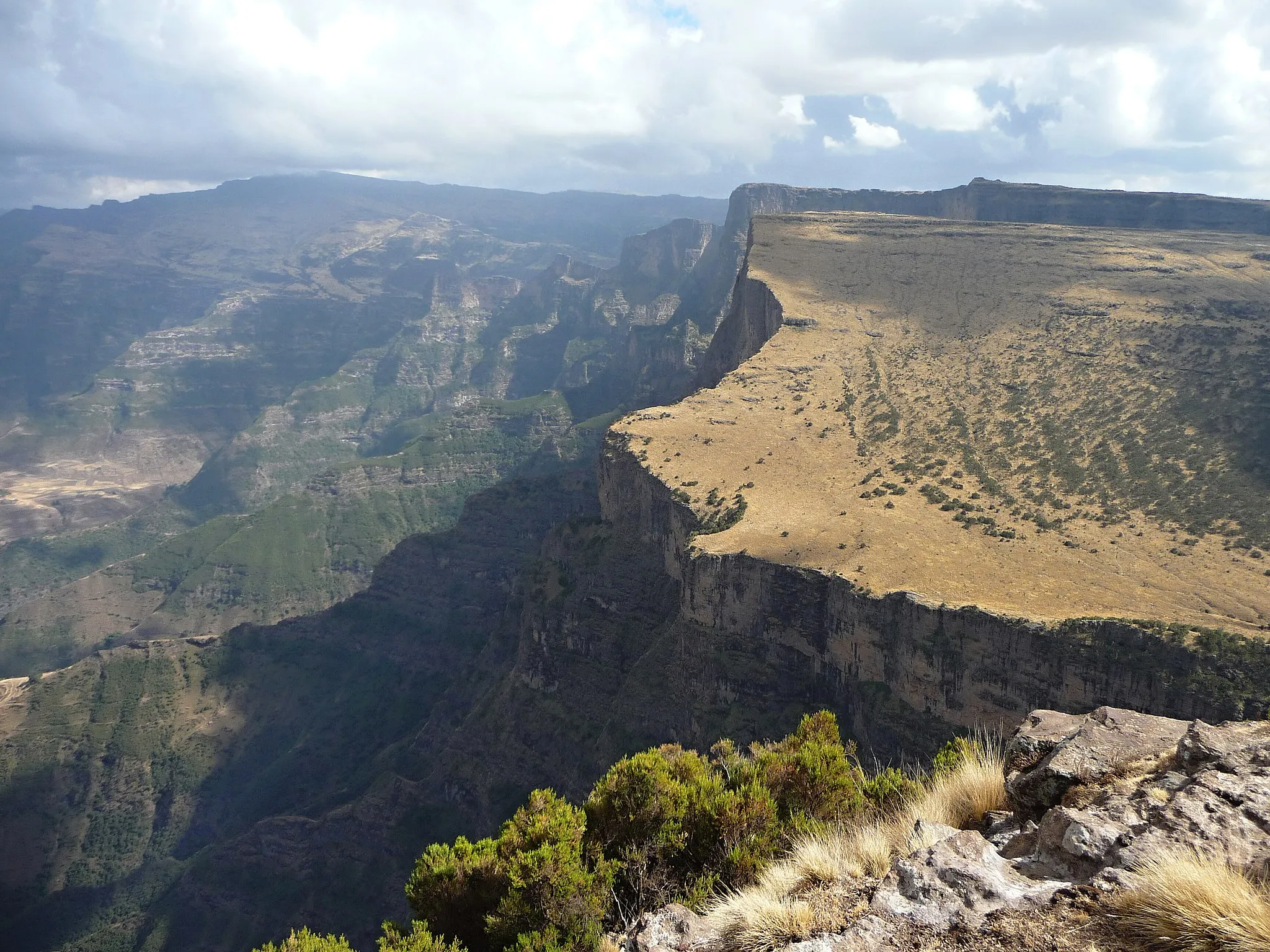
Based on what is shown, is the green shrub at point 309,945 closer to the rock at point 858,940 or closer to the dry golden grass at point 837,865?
the dry golden grass at point 837,865

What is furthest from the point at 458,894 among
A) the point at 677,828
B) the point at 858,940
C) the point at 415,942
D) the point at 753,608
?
the point at 753,608

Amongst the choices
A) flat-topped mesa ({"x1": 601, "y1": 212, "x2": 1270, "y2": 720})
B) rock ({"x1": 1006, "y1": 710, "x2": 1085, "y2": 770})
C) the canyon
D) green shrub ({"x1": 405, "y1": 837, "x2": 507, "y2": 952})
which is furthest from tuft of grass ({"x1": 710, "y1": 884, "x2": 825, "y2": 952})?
the canyon

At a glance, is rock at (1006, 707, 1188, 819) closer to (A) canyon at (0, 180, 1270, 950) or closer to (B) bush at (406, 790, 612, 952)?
(B) bush at (406, 790, 612, 952)

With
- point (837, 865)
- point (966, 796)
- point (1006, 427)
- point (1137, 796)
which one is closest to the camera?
point (1137, 796)

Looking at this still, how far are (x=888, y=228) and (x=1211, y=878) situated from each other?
154618mm

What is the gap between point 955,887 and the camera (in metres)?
11.0

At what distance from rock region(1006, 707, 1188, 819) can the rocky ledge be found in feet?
0.08

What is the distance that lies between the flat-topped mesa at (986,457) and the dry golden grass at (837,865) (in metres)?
35.7

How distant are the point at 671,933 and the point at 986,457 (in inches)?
2756

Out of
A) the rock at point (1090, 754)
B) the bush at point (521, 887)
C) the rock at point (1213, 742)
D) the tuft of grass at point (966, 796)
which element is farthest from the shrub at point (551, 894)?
the rock at point (1213, 742)

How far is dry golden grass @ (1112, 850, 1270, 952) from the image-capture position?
752 cm

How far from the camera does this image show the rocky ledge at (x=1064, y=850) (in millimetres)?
9648

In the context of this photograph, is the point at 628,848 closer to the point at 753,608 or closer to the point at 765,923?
the point at 765,923

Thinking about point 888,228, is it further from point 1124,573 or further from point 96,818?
point 96,818
